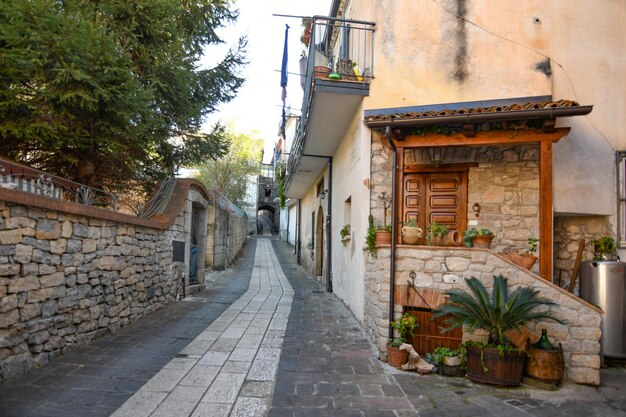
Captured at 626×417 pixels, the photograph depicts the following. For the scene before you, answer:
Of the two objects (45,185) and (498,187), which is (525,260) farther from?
(45,185)

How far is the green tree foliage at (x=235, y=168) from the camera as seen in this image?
24609 mm

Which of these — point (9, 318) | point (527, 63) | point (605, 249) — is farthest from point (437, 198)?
point (9, 318)

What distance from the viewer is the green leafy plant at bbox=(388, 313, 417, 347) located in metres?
5.18

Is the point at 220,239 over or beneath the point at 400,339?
over

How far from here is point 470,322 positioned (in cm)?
468

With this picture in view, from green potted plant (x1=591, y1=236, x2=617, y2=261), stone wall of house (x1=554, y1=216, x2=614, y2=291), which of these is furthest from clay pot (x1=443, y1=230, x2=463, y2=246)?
stone wall of house (x1=554, y1=216, x2=614, y2=291)

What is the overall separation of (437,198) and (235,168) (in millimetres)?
19641

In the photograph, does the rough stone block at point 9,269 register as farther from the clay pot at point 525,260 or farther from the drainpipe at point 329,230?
the drainpipe at point 329,230

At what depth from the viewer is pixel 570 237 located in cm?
675

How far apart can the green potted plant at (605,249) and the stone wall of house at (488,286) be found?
1.63m

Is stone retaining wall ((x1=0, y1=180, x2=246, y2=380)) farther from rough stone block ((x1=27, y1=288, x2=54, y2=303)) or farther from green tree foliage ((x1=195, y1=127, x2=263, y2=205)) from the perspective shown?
green tree foliage ((x1=195, y1=127, x2=263, y2=205))

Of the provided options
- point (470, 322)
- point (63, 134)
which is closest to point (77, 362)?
point (63, 134)

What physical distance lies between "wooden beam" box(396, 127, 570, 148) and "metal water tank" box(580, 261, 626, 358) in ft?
6.15

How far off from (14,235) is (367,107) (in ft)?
16.6
